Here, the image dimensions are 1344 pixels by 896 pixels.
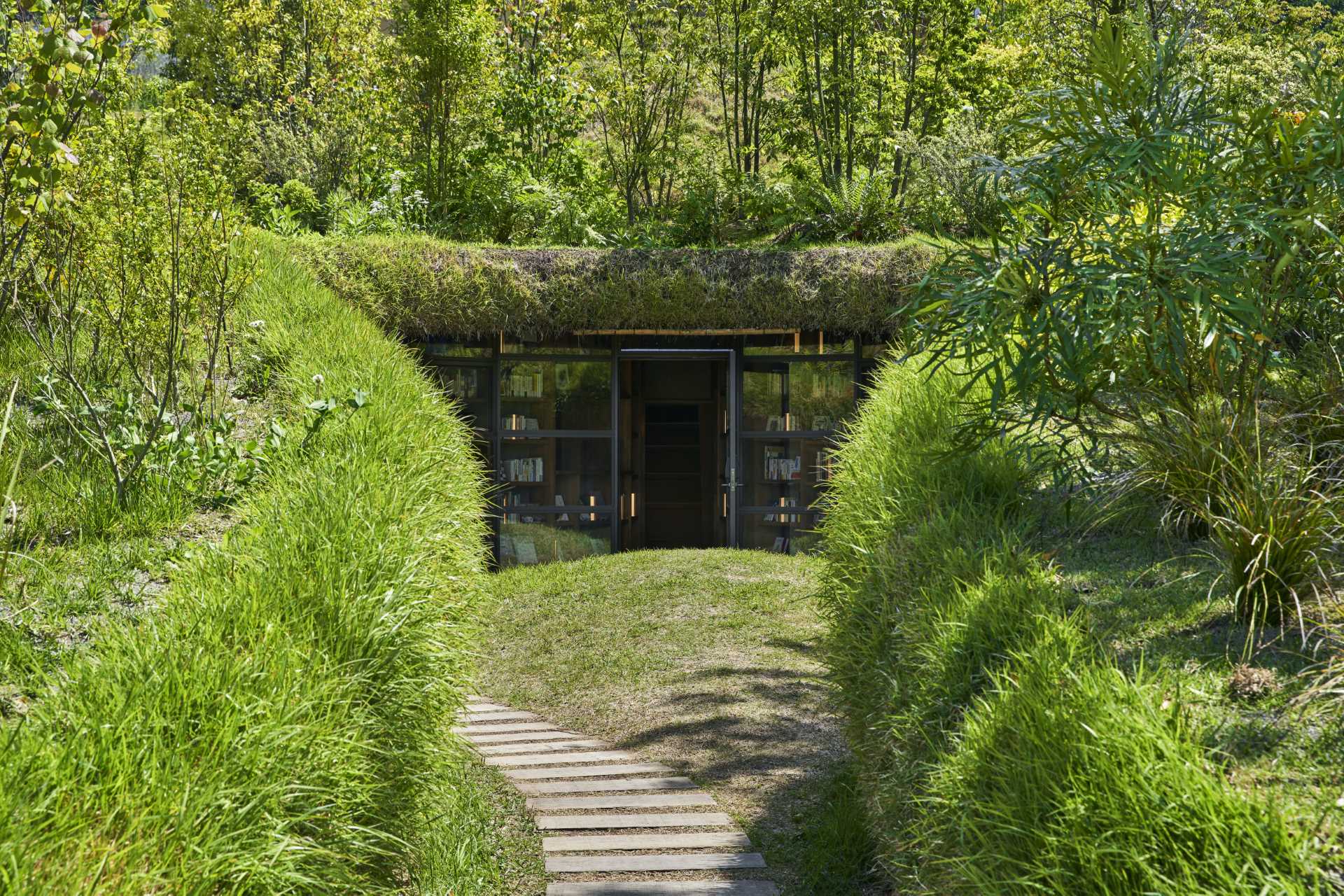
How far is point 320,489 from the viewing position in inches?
178

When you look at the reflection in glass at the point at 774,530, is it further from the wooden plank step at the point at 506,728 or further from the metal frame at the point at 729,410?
the wooden plank step at the point at 506,728

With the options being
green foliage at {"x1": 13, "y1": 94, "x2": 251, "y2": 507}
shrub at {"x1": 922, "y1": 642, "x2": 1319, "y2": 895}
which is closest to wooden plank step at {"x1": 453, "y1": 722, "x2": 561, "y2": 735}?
green foliage at {"x1": 13, "y1": 94, "x2": 251, "y2": 507}

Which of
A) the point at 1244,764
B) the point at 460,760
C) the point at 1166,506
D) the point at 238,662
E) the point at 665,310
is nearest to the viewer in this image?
the point at 1244,764

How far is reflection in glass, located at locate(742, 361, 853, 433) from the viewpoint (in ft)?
40.2

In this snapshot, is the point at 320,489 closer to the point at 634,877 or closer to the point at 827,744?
the point at 634,877

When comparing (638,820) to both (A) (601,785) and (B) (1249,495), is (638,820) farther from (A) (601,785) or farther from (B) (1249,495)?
(B) (1249,495)

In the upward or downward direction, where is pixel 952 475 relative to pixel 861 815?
upward

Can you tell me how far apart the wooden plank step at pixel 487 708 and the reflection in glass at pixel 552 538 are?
4.59 meters

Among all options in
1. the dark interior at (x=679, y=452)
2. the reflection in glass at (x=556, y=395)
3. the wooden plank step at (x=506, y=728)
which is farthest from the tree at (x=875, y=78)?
the wooden plank step at (x=506, y=728)

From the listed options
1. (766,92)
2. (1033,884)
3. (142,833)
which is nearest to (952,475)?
(1033,884)

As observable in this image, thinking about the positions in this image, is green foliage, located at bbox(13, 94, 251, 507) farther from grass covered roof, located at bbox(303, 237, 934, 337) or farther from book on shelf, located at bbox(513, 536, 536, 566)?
book on shelf, located at bbox(513, 536, 536, 566)

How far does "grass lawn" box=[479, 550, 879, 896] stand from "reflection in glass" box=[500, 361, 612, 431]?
177 cm

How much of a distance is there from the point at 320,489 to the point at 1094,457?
3.14 meters

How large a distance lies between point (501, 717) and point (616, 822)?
7.30 feet
